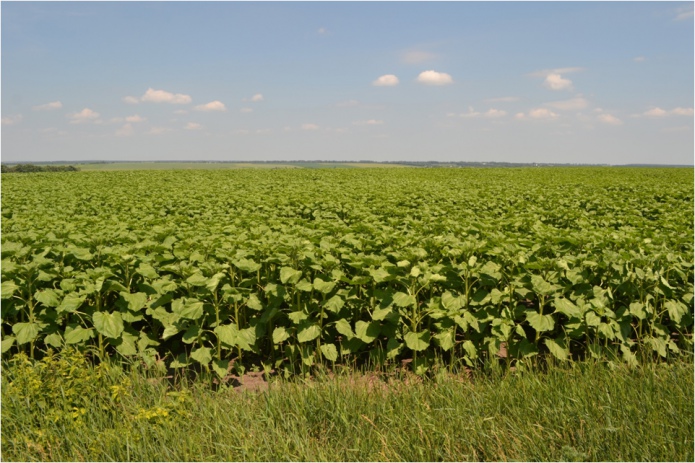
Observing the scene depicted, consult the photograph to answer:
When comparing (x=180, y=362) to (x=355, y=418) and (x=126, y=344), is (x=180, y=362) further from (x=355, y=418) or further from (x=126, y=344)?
(x=355, y=418)

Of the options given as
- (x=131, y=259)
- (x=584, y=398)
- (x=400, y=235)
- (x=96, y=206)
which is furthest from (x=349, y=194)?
(x=584, y=398)

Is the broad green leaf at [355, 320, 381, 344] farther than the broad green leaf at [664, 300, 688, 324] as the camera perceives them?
No

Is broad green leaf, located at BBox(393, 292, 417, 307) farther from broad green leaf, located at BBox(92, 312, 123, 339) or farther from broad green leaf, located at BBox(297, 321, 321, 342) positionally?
broad green leaf, located at BBox(92, 312, 123, 339)

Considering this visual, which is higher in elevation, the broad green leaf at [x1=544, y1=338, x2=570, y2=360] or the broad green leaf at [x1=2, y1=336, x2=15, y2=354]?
the broad green leaf at [x1=2, y1=336, x2=15, y2=354]

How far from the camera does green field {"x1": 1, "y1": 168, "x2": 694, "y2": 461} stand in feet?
11.1

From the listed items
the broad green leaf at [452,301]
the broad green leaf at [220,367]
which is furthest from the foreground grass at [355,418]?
the broad green leaf at [452,301]

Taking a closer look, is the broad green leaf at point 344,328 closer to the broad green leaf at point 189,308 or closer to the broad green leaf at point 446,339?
the broad green leaf at point 446,339

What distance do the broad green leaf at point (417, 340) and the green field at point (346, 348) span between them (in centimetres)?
2

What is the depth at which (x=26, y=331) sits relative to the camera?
445 centimetres

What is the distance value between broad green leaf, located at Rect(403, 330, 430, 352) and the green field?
0.9 inches

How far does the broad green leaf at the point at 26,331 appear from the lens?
441 cm

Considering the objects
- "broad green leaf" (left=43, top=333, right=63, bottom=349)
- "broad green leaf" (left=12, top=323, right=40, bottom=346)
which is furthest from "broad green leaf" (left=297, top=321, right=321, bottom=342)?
"broad green leaf" (left=12, top=323, right=40, bottom=346)

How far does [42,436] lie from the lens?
3.47 m

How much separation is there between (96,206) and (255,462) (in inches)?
520
